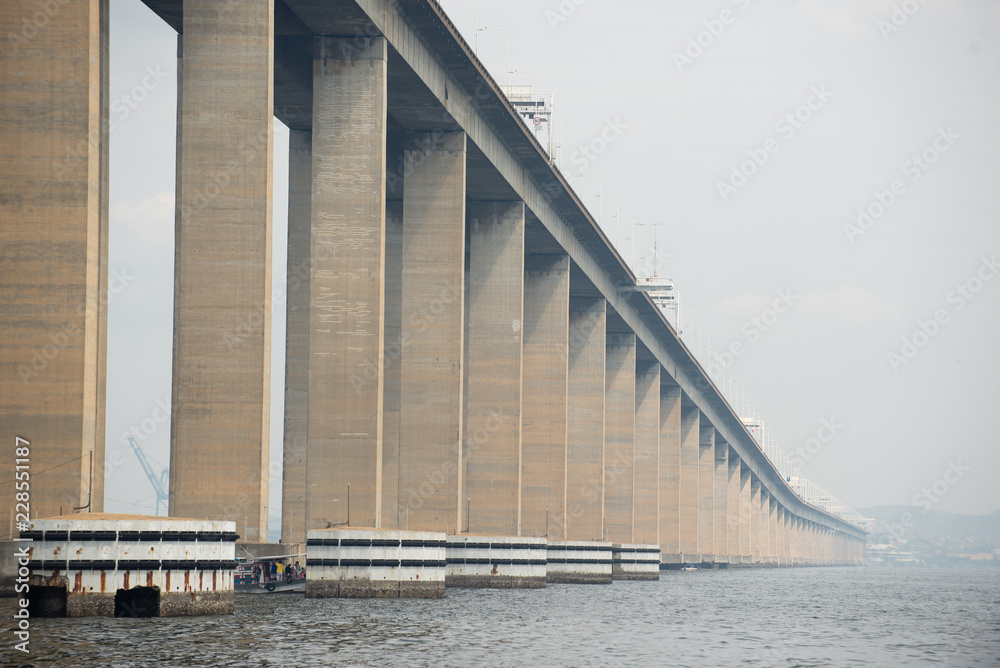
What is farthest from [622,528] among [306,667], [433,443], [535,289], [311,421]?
[306,667]

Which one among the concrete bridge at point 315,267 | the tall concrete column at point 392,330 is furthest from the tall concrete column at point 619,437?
the tall concrete column at point 392,330

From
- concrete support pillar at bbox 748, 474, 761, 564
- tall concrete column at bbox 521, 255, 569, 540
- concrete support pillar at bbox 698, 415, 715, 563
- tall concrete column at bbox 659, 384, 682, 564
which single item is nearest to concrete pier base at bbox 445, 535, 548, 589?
tall concrete column at bbox 521, 255, 569, 540

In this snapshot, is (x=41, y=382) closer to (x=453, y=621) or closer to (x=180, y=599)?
(x=180, y=599)

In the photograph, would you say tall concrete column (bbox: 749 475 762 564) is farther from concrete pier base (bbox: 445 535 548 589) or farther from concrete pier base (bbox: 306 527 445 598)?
concrete pier base (bbox: 306 527 445 598)

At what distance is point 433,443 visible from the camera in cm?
5628

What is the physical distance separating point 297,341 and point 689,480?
88.5m

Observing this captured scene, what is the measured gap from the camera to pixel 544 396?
77.2 meters

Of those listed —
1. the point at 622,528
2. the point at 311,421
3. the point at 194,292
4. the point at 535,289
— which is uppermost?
the point at 535,289

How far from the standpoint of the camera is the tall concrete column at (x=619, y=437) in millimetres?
98812

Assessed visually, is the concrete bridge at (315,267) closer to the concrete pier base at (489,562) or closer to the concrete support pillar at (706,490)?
the concrete pier base at (489,562)

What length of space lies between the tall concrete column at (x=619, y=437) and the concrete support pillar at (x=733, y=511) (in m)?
65.4

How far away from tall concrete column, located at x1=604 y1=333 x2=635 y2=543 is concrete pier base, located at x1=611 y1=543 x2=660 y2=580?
12630mm

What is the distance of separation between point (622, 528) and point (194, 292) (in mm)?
64728

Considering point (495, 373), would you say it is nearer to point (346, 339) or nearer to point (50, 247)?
point (346, 339)
